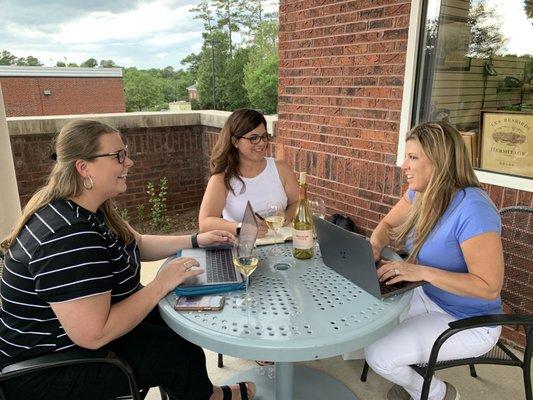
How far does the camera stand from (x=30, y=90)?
2897cm

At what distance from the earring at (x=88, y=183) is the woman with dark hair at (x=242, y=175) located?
33.7 inches

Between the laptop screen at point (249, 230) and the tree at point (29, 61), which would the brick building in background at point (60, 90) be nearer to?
the tree at point (29, 61)

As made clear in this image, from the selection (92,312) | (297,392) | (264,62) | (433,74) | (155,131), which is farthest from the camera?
(264,62)

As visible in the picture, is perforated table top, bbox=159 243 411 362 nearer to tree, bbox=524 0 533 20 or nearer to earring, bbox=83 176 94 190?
earring, bbox=83 176 94 190

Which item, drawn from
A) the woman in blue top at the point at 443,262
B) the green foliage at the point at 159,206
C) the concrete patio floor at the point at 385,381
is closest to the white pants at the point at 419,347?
the woman in blue top at the point at 443,262

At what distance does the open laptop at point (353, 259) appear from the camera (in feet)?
4.30

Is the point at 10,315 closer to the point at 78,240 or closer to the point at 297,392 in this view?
the point at 78,240

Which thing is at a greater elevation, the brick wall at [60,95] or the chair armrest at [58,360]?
the brick wall at [60,95]

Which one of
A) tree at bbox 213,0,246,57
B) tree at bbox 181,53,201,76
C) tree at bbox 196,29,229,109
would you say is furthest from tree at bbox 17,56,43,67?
tree at bbox 213,0,246,57

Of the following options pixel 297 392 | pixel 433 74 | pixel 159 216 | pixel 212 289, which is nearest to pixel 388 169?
pixel 433 74

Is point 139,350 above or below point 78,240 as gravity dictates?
below

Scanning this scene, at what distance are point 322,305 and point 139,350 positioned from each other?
71 cm

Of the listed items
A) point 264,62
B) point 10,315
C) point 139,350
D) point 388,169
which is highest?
point 264,62

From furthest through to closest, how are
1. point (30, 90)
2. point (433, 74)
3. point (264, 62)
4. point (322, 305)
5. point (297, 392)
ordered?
point (30, 90) → point (264, 62) → point (433, 74) → point (297, 392) → point (322, 305)
